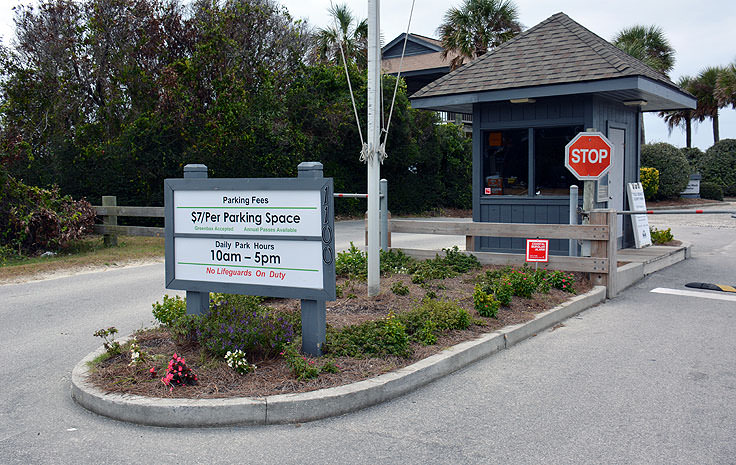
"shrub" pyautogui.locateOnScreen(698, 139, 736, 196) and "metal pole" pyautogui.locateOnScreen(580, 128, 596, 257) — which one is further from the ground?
"shrub" pyautogui.locateOnScreen(698, 139, 736, 196)

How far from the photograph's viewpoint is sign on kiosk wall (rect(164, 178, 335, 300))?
5.52m

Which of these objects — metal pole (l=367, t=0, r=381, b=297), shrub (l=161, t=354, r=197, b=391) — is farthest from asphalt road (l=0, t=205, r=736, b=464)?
metal pole (l=367, t=0, r=381, b=297)

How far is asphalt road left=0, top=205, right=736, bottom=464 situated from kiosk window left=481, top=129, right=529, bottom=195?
5.17 metres

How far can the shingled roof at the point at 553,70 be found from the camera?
11406 millimetres

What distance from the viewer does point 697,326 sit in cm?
755

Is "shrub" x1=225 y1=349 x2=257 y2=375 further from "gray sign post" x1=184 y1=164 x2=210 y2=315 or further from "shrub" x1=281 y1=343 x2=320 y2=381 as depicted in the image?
"gray sign post" x1=184 y1=164 x2=210 y2=315

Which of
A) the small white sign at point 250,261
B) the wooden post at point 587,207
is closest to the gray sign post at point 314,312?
the small white sign at point 250,261

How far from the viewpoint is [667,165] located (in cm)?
3569

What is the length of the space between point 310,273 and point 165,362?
138 cm

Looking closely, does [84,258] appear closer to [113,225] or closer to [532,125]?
[113,225]

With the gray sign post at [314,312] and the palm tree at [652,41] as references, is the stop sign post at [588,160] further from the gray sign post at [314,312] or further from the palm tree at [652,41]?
the palm tree at [652,41]

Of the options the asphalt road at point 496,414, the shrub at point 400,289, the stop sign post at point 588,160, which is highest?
the stop sign post at point 588,160

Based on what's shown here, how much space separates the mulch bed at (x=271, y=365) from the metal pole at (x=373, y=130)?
42 centimetres

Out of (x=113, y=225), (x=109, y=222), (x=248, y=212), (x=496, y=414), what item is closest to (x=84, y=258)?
(x=113, y=225)
